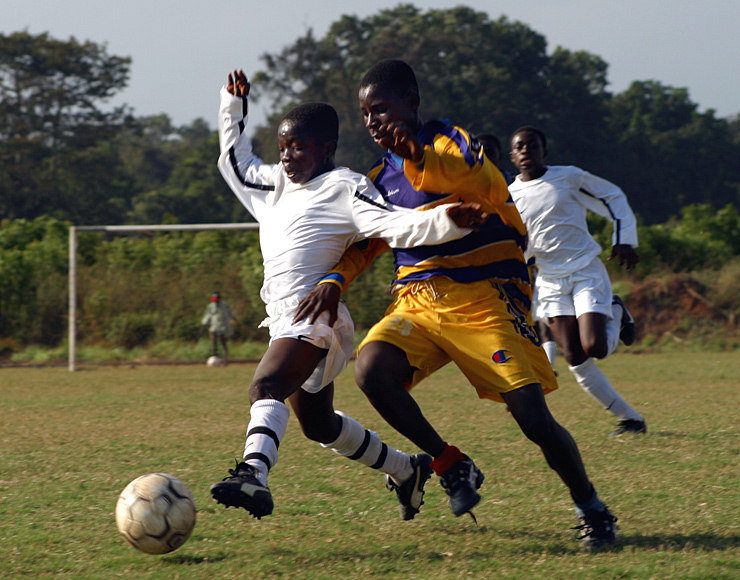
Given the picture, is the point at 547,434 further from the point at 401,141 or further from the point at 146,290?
the point at 146,290

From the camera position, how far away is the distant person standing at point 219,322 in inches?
660

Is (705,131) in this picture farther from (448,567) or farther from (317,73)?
(448,567)

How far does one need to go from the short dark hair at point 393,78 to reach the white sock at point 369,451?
163cm

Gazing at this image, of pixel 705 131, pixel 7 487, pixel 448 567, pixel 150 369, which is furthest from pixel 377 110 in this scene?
pixel 705 131

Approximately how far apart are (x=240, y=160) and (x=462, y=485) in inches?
77.7

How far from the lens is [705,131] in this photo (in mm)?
67438

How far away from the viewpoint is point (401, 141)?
13.3 feet

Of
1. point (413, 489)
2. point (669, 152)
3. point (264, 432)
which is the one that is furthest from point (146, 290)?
point (669, 152)

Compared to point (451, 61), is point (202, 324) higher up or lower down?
lower down

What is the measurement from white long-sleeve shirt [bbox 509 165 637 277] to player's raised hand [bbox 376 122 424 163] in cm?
333

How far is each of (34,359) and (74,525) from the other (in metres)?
14.0

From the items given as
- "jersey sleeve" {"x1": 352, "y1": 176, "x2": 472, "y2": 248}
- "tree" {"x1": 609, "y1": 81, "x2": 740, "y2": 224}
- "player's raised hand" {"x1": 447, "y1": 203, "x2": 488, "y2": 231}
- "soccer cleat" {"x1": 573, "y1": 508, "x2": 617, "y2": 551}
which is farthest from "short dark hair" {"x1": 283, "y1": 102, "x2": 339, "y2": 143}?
"tree" {"x1": 609, "y1": 81, "x2": 740, "y2": 224}

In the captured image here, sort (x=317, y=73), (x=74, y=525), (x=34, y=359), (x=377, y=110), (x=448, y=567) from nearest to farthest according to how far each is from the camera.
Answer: (x=448, y=567) → (x=377, y=110) → (x=74, y=525) → (x=34, y=359) → (x=317, y=73)

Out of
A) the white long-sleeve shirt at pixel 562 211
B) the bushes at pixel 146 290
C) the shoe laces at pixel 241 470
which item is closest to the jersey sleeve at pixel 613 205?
the white long-sleeve shirt at pixel 562 211
